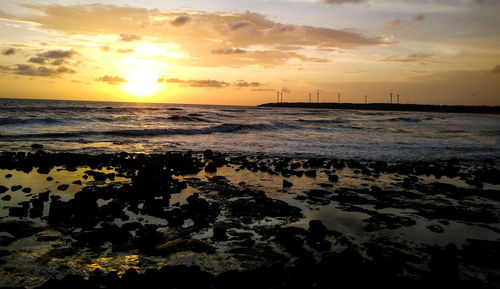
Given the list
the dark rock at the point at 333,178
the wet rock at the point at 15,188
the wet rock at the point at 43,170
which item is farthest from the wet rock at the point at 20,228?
the dark rock at the point at 333,178

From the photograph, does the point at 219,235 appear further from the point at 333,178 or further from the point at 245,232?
the point at 333,178

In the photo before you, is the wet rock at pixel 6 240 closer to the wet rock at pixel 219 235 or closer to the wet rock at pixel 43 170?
the wet rock at pixel 219 235

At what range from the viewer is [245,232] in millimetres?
6703

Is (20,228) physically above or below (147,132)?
below

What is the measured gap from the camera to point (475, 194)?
10.6 meters

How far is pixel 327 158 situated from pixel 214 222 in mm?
11864

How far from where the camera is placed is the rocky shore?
190 inches

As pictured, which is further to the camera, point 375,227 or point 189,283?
point 375,227

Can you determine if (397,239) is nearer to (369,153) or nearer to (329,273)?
(329,273)

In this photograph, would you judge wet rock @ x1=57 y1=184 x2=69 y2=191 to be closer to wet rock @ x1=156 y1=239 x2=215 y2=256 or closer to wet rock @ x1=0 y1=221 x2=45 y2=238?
wet rock @ x1=0 y1=221 x2=45 y2=238

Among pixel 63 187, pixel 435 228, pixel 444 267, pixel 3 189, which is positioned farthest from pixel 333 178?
pixel 3 189

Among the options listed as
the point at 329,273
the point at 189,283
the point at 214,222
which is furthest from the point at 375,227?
the point at 189,283

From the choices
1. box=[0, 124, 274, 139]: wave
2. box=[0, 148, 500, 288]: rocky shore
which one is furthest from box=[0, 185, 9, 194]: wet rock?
box=[0, 124, 274, 139]: wave

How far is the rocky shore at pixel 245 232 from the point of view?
482cm
